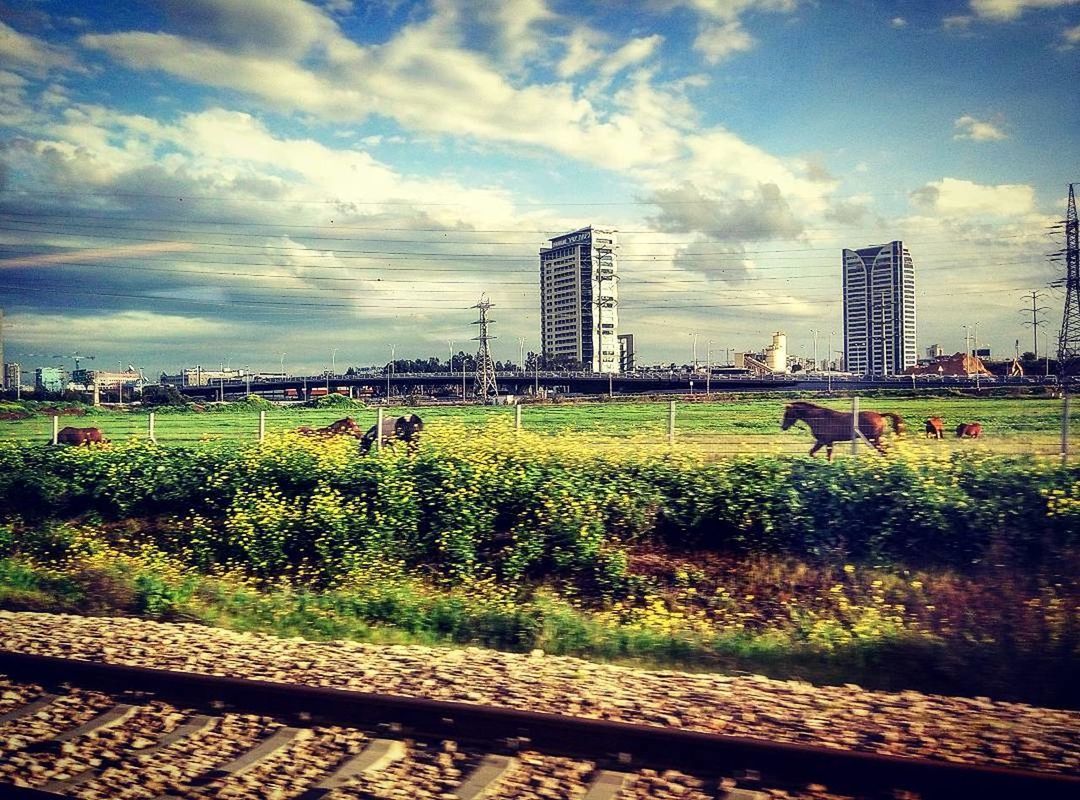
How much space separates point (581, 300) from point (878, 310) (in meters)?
18.5

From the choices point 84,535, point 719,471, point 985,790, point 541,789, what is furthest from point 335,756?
point 84,535

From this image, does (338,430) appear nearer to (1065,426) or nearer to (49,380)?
(1065,426)

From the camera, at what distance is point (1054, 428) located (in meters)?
16.9

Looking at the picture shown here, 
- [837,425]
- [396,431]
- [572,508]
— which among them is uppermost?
[837,425]

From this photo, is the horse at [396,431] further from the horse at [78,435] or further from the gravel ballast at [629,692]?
the gravel ballast at [629,692]

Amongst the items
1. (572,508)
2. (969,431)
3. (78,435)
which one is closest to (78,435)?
(78,435)

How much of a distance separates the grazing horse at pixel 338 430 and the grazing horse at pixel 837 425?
10897mm

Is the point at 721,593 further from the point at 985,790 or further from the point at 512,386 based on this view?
the point at 512,386

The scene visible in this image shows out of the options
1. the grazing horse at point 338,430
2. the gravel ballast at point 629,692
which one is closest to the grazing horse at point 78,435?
the grazing horse at point 338,430

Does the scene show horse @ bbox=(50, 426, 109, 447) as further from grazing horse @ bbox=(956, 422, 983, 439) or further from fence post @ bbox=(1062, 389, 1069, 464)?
fence post @ bbox=(1062, 389, 1069, 464)

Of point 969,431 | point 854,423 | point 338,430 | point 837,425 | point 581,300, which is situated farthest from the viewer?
point 581,300

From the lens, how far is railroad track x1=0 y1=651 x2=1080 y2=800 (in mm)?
5488

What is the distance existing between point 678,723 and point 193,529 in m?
11.4

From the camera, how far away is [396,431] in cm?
2038
